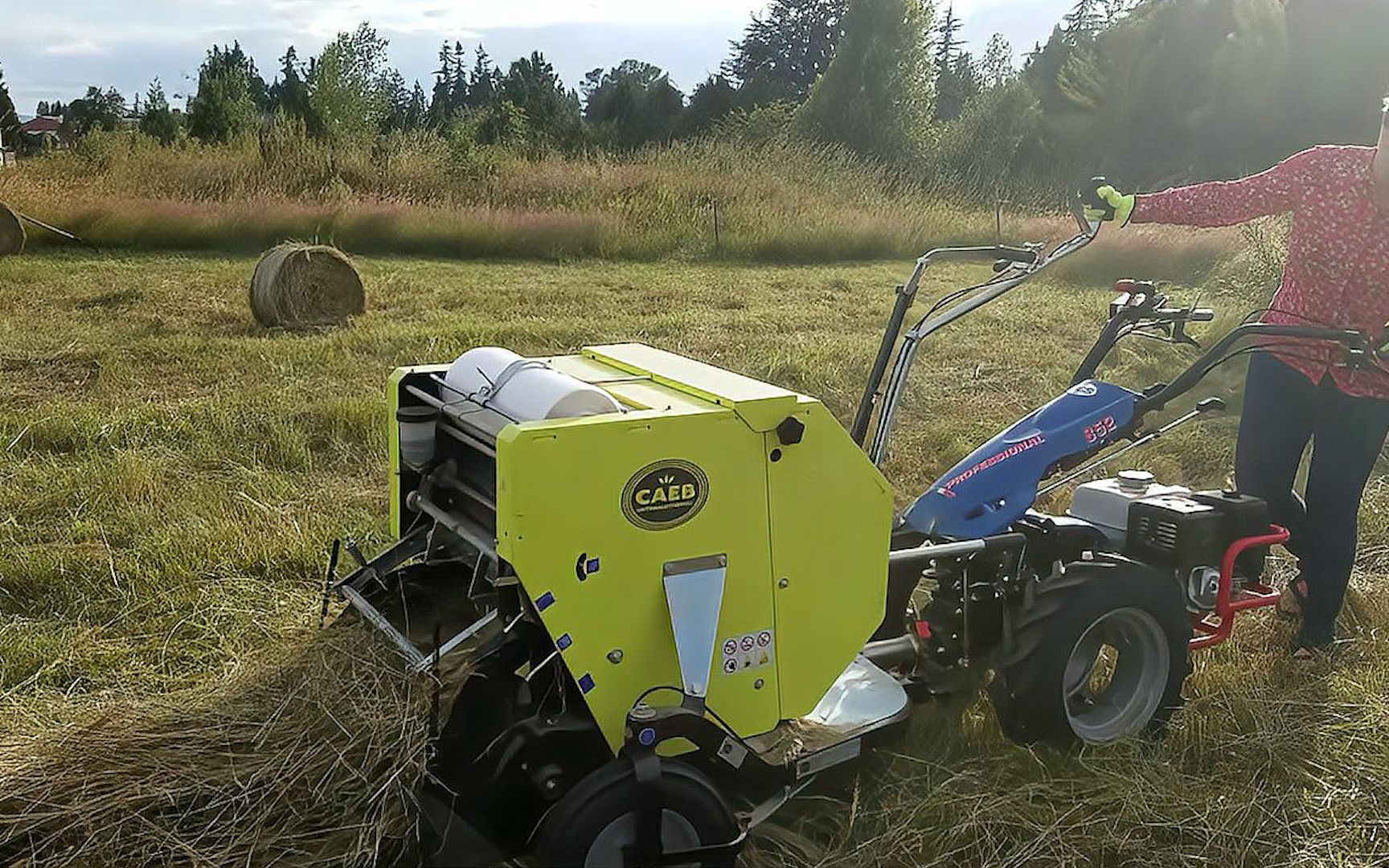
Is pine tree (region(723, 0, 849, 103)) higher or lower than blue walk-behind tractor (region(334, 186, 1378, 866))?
higher

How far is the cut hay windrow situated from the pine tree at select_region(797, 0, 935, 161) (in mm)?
23237

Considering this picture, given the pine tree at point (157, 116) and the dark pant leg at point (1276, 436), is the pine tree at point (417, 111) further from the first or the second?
the dark pant leg at point (1276, 436)

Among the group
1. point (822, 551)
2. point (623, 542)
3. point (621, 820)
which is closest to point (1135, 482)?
point (822, 551)

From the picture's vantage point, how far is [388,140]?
55.5 feet

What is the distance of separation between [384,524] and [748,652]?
242cm

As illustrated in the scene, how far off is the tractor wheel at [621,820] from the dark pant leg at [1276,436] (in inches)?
88.8

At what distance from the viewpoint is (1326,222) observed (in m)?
3.37

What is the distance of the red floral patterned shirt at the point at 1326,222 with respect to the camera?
131 inches

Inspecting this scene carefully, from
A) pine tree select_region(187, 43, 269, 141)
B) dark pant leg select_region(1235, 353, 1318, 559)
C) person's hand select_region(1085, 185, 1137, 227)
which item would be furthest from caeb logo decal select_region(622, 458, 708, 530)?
pine tree select_region(187, 43, 269, 141)

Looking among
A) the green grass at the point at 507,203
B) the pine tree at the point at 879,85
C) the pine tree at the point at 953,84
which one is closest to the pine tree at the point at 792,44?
the pine tree at the point at 953,84

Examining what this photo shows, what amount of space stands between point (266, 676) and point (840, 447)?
1.44 meters

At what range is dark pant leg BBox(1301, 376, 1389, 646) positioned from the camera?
3463mm

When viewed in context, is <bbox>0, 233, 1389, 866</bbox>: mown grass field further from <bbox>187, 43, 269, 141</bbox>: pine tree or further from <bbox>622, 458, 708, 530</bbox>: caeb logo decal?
<bbox>187, 43, 269, 141</bbox>: pine tree

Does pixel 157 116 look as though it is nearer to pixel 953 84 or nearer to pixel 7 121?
pixel 7 121
